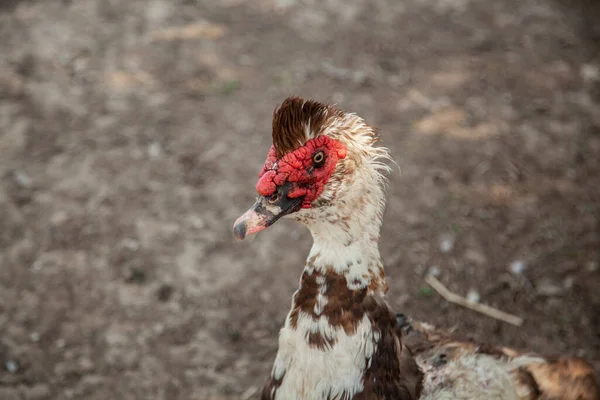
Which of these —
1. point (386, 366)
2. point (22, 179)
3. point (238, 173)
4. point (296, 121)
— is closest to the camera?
point (296, 121)

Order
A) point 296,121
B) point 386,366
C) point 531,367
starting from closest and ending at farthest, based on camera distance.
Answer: point 296,121
point 386,366
point 531,367

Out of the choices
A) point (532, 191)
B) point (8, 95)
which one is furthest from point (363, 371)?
point (8, 95)

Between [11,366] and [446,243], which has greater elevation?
[446,243]

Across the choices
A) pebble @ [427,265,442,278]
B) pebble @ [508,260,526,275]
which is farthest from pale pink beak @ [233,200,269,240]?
pebble @ [508,260,526,275]

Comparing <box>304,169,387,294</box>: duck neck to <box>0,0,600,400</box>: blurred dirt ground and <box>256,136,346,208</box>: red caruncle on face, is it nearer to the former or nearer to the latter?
<box>256,136,346,208</box>: red caruncle on face

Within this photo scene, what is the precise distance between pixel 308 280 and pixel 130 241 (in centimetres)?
226

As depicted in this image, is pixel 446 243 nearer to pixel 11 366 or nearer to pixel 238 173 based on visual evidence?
pixel 238 173

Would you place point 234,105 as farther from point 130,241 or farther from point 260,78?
point 130,241

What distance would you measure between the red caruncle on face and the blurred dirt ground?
1.72 meters

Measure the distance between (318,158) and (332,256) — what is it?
37 centimetres

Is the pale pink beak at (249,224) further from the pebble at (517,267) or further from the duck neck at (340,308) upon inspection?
the pebble at (517,267)

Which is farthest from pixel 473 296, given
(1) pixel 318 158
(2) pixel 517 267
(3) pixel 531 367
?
(1) pixel 318 158

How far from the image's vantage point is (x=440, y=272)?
13.2 ft

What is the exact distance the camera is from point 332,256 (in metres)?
2.11
